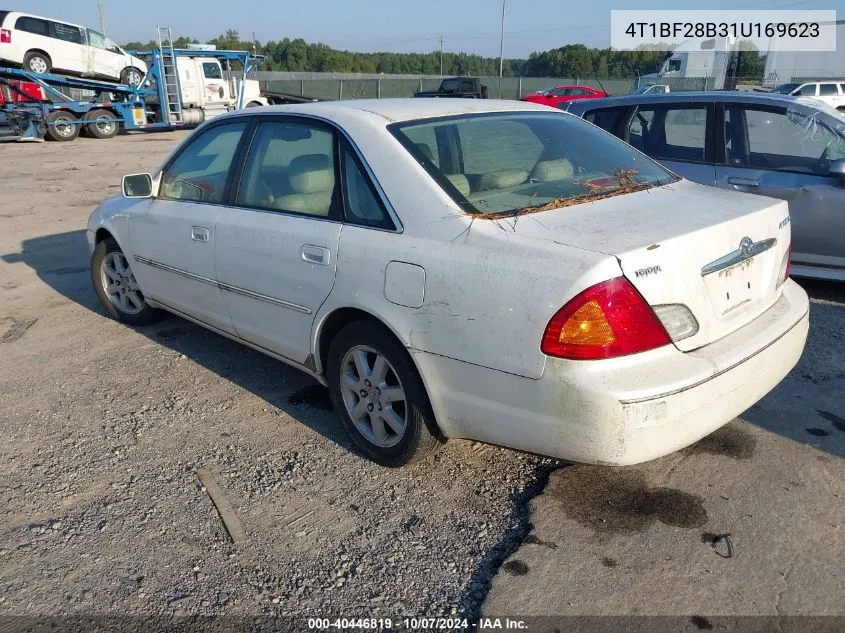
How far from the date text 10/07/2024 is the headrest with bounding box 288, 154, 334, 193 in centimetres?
186

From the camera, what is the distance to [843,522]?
277cm

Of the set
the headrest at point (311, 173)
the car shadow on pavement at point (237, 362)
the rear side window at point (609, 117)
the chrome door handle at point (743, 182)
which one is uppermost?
the rear side window at point (609, 117)

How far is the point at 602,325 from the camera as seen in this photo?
2422 mm

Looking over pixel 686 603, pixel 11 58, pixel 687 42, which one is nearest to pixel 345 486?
pixel 686 603

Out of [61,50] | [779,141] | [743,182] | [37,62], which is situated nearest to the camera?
[743,182]

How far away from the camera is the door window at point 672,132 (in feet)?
18.7

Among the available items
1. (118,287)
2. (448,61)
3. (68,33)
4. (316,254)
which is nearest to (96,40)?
(68,33)

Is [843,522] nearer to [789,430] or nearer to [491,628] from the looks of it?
[789,430]

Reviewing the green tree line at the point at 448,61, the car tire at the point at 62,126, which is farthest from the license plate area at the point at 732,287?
the green tree line at the point at 448,61

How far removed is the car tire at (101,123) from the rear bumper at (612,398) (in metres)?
21.2

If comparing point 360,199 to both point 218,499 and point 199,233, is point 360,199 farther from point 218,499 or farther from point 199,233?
point 218,499

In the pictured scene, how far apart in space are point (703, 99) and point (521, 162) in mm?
3163

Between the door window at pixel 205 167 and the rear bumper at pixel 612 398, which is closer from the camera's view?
the rear bumper at pixel 612 398

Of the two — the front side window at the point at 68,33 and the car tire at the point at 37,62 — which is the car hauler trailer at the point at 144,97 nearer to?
the car tire at the point at 37,62
